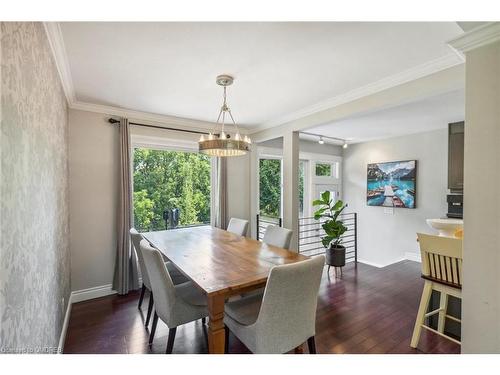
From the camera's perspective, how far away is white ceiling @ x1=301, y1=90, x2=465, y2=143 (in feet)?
9.46

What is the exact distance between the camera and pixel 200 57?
72.1 inches

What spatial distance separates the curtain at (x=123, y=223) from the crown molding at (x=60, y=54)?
0.75m

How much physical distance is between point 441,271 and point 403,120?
2535 millimetres

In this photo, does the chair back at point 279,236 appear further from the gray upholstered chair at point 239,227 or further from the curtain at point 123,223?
the curtain at point 123,223

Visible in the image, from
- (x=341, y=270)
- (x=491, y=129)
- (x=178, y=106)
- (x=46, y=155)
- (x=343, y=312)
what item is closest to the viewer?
(x=491, y=129)

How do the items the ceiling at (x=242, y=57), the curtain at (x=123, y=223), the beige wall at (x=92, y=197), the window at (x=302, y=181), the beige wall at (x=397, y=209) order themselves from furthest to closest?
the window at (x=302, y=181), the beige wall at (x=397, y=209), the curtain at (x=123, y=223), the beige wall at (x=92, y=197), the ceiling at (x=242, y=57)

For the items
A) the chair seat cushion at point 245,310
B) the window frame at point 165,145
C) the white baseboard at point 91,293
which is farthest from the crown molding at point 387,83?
the white baseboard at point 91,293

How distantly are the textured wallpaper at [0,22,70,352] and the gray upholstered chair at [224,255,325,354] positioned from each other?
109cm

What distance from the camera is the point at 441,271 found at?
185 cm

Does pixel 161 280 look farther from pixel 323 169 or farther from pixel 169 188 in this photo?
pixel 323 169

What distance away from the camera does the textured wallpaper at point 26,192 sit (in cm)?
87
